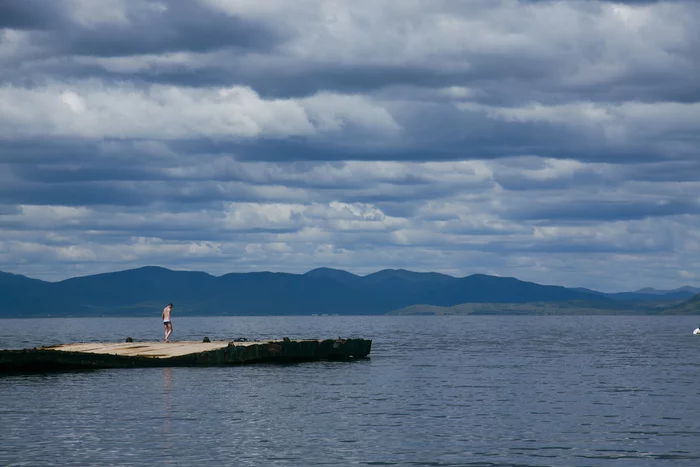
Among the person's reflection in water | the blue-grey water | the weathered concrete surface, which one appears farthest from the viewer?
the weathered concrete surface

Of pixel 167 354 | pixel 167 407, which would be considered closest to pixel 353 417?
pixel 167 407

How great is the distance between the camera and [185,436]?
36.2 metres

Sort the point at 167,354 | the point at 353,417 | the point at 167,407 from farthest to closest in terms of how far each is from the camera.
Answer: the point at 167,354
the point at 167,407
the point at 353,417

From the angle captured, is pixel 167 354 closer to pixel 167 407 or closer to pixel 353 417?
pixel 167 407

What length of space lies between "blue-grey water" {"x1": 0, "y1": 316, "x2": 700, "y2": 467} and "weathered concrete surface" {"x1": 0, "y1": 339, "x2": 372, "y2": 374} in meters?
0.87

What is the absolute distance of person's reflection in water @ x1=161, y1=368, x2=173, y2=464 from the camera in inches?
1323

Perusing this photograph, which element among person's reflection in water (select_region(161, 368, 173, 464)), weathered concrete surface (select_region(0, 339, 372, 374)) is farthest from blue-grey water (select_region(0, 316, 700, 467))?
weathered concrete surface (select_region(0, 339, 372, 374))

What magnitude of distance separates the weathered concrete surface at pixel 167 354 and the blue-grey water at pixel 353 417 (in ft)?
2.85

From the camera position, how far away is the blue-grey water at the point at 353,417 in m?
32.6

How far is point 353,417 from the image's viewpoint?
42.3 meters

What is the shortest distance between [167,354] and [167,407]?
23.8 m

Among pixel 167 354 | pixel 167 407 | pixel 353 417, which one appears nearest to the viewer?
pixel 353 417

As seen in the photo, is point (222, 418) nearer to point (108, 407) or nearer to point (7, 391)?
point (108, 407)

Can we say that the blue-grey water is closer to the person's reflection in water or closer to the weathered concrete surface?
the person's reflection in water
